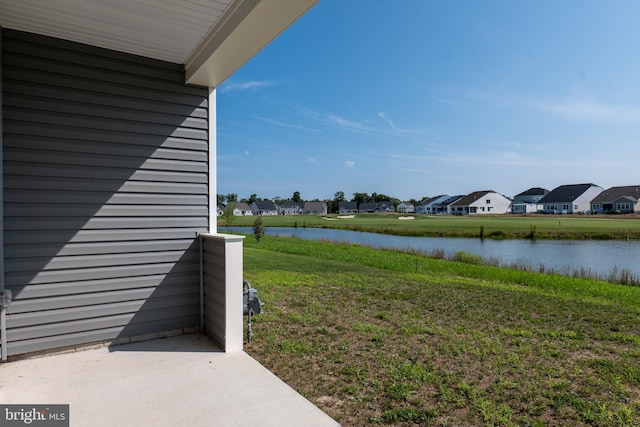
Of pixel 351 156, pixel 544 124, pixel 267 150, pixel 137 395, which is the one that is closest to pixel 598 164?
pixel 544 124

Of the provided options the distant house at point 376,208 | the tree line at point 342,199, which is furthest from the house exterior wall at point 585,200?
the tree line at point 342,199

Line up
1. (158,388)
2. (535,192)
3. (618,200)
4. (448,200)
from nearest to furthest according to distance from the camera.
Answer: (158,388) → (618,200) → (535,192) → (448,200)

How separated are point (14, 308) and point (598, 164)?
33174 millimetres

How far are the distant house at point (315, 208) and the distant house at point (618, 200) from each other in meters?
42.9

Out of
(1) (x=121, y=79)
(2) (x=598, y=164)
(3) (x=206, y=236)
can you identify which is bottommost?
(3) (x=206, y=236)

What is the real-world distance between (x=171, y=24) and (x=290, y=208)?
207 ft

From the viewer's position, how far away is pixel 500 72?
14.0 m

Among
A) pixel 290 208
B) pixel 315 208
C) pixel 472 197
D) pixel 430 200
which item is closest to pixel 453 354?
pixel 472 197

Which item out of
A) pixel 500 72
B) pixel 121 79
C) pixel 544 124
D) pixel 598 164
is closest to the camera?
pixel 121 79

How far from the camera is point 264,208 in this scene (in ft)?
200

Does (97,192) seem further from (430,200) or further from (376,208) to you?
(430,200)

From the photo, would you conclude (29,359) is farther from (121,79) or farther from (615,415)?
(615,415)

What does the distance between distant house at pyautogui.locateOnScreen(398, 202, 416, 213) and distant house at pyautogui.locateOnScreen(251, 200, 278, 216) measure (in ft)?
81.3

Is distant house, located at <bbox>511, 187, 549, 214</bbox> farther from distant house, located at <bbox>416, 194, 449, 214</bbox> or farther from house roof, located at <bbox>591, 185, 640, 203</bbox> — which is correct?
distant house, located at <bbox>416, 194, 449, 214</bbox>
